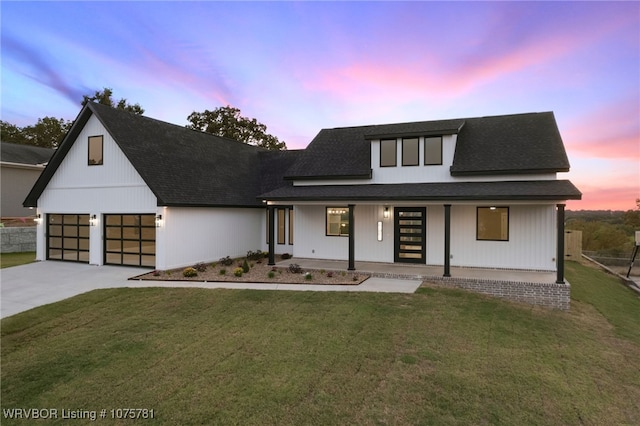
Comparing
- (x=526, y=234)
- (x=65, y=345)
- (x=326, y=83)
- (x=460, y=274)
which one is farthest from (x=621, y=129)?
(x=65, y=345)

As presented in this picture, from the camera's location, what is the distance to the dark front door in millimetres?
14438

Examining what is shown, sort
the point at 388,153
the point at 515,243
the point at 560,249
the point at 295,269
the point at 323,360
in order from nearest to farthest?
the point at 323,360 < the point at 560,249 < the point at 515,243 < the point at 295,269 < the point at 388,153

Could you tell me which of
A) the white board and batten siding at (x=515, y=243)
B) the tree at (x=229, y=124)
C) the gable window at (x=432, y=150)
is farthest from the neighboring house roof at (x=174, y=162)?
the tree at (x=229, y=124)

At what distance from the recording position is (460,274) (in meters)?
12.2

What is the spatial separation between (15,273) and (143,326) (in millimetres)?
9945

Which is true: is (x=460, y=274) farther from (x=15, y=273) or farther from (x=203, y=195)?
(x=15, y=273)

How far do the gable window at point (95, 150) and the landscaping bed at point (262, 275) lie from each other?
5891 millimetres

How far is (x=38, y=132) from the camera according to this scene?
40938mm

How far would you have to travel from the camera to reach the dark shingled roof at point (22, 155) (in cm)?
2472

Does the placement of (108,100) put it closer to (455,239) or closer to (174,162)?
(174,162)

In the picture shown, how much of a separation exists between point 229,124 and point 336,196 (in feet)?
83.3

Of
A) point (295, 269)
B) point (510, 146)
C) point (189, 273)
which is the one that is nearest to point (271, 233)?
point (295, 269)

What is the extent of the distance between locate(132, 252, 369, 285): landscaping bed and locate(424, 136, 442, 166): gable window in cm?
557

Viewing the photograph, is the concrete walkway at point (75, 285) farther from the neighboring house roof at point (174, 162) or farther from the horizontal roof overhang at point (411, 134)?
the horizontal roof overhang at point (411, 134)
